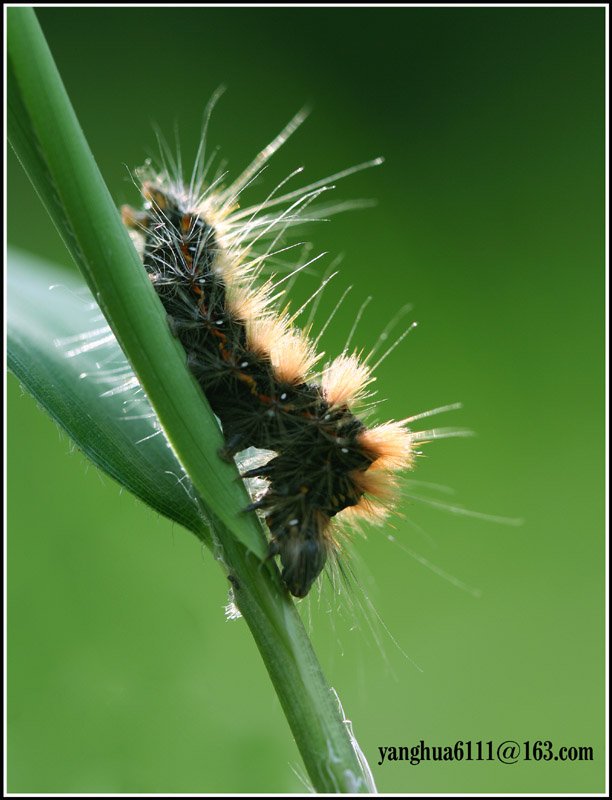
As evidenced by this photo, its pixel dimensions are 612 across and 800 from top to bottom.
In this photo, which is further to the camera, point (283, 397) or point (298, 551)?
point (283, 397)

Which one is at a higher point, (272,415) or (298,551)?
(272,415)

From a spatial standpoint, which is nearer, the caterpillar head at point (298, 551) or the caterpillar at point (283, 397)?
the caterpillar head at point (298, 551)

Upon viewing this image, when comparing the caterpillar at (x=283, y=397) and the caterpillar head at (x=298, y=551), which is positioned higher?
the caterpillar at (x=283, y=397)

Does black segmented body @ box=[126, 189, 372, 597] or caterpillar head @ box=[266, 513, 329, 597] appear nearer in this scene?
caterpillar head @ box=[266, 513, 329, 597]

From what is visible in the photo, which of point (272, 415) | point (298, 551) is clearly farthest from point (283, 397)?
point (298, 551)

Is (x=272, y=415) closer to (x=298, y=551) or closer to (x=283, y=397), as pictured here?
(x=283, y=397)

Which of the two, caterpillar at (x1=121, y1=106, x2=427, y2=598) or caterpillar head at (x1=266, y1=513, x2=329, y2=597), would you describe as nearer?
caterpillar head at (x1=266, y1=513, x2=329, y2=597)

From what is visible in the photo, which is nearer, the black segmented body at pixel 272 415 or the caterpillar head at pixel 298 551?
the caterpillar head at pixel 298 551

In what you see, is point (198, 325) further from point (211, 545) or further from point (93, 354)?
point (211, 545)

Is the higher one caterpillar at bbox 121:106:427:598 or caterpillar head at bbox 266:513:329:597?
caterpillar at bbox 121:106:427:598

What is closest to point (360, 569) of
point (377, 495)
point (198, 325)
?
point (377, 495)
